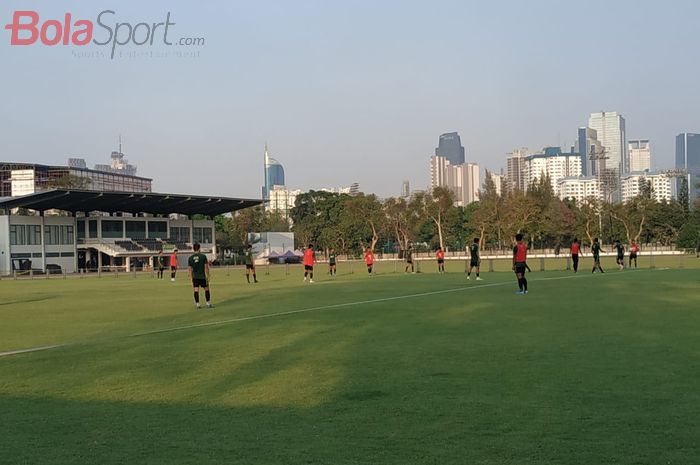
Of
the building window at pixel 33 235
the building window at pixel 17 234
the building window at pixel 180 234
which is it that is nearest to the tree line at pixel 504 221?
the building window at pixel 180 234

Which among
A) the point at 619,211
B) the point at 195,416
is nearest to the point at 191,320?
the point at 195,416

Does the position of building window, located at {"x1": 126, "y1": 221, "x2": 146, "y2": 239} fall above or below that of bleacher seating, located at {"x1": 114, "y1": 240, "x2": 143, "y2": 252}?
above

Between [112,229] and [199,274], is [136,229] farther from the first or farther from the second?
[199,274]

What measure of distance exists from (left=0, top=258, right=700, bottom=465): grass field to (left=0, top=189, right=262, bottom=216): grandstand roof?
63.8 meters

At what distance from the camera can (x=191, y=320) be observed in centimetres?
1891

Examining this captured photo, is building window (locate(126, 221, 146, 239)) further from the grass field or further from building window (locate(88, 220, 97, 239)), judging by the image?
the grass field

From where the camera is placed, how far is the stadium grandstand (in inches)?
3120

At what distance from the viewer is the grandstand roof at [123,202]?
7781 cm

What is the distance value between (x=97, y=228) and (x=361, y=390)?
86791mm

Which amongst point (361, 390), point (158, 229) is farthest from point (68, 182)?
point (361, 390)

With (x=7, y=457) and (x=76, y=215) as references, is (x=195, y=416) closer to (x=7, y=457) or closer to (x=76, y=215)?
(x=7, y=457)

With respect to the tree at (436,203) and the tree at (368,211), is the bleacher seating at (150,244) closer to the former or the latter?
the tree at (368,211)

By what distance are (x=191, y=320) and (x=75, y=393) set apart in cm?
950


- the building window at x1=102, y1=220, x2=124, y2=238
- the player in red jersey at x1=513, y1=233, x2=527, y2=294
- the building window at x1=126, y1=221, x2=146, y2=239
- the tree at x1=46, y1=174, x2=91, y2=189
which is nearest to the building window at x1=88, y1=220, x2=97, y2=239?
the building window at x1=102, y1=220, x2=124, y2=238
